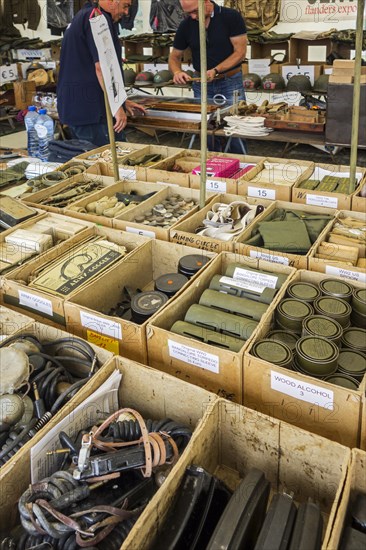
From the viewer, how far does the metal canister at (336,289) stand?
1.85m

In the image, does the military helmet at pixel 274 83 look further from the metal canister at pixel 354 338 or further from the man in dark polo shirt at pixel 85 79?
the metal canister at pixel 354 338

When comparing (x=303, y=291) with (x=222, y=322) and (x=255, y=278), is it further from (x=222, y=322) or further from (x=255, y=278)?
(x=222, y=322)

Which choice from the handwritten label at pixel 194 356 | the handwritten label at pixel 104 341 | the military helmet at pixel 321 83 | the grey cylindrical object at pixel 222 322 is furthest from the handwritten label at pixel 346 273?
the military helmet at pixel 321 83

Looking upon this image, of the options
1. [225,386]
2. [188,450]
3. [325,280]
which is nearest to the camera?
[188,450]

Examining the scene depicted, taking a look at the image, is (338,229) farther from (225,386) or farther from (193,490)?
(193,490)

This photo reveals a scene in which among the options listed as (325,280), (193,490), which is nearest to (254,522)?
(193,490)

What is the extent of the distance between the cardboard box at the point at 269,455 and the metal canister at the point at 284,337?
364 millimetres

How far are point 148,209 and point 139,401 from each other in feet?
4.63

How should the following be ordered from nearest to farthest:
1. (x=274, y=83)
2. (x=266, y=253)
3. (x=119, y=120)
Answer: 1. (x=266, y=253)
2. (x=119, y=120)
3. (x=274, y=83)

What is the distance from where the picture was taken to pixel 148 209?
283 centimetres

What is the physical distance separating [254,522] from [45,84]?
28.7 ft

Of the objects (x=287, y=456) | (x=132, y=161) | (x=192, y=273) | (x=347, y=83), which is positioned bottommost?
(x=287, y=456)

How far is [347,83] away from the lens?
4797 mm

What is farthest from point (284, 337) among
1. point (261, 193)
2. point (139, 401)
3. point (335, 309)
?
point (261, 193)
